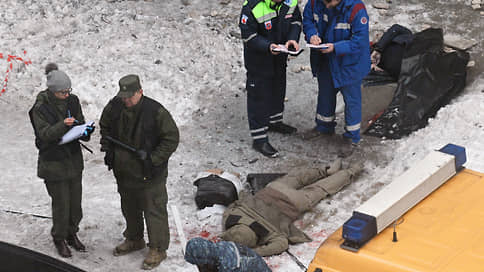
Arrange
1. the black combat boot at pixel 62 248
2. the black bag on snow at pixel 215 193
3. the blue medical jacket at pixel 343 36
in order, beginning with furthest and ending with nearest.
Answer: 1. the blue medical jacket at pixel 343 36
2. the black bag on snow at pixel 215 193
3. the black combat boot at pixel 62 248

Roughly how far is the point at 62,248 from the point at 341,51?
397 centimetres

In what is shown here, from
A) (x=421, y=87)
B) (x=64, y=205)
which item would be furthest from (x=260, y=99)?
(x=64, y=205)

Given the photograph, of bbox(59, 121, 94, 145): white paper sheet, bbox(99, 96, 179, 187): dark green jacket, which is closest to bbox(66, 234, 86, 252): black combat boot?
bbox(99, 96, 179, 187): dark green jacket

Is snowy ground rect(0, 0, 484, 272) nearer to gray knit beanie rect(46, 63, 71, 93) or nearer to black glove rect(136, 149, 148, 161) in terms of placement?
black glove rect(136, 149, 148, 161)

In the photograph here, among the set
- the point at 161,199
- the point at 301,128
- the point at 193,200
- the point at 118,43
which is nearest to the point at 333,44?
the point at 301,128

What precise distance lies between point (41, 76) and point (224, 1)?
12.4ft

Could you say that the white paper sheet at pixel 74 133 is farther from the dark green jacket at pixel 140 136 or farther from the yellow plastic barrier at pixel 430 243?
the yellow plastic barrier at pixel 430 243

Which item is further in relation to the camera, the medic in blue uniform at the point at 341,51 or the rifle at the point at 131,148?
the medic in blue uniform at the point at 341,51

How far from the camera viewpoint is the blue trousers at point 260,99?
357 inches

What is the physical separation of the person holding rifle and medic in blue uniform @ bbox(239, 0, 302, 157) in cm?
272

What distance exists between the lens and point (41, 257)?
4766 millimetres

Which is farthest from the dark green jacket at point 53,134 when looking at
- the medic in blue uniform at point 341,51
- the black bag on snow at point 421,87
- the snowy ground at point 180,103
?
the black bag on snow at point 421,87

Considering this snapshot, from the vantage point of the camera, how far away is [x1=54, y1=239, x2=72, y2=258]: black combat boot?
22.4 ft

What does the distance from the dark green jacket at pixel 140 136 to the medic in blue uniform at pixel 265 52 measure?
271cm
